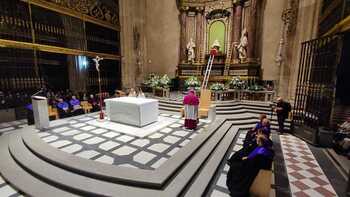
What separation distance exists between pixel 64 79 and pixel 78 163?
7024 mm

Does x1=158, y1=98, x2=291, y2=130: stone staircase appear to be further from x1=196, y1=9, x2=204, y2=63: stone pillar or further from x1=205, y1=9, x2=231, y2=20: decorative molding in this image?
x1=205, y1=9, x2=231, y2=20: decorative molding

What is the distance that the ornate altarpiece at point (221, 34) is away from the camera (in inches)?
405

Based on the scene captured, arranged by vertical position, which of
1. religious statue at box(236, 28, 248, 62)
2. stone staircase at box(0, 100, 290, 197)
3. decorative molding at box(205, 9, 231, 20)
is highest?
decorative molding at box(205, 9, 231, 20)

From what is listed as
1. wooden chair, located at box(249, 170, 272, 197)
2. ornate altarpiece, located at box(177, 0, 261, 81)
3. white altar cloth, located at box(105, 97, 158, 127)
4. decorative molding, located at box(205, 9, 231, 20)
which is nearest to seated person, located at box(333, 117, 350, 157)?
wooden chair, located at box(249, 170, 272, 197)

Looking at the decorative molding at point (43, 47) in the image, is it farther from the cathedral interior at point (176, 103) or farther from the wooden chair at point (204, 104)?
the wooden chair at point (204, 104)

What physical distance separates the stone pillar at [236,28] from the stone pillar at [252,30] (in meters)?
0.70

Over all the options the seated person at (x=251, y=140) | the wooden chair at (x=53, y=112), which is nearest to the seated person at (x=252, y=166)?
the seated person at (x=251, y=140)

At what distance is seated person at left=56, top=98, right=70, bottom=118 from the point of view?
22.7 ft

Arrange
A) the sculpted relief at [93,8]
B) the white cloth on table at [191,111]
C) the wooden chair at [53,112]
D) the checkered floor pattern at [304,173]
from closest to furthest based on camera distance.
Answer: the checkered floor pattern at [304,173] → the white cloth on table at [191,111] → the wooden chair at [53,112] → the sculpted relief at [93,8]

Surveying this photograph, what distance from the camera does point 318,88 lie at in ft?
17.9

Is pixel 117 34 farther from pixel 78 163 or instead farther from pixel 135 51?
pixel 78 163

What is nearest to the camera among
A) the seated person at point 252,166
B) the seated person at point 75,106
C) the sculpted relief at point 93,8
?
the seated person at point 252,166

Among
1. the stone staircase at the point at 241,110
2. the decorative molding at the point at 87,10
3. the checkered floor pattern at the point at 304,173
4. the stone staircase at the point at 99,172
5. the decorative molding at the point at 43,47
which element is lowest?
the checkered floor pattern at the point at 304,173

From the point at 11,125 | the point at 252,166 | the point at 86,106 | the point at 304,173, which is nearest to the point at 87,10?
the point at 86,106
